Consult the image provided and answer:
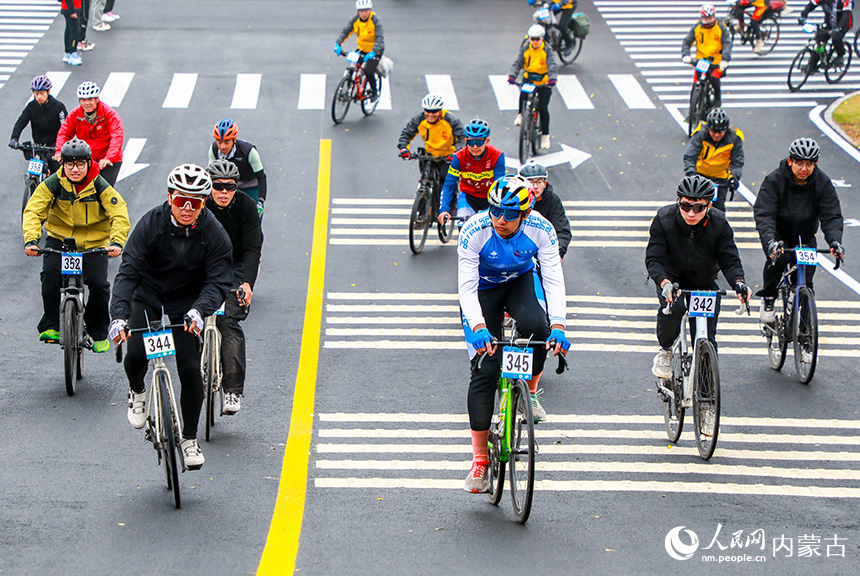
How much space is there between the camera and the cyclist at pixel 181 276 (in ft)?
23.6

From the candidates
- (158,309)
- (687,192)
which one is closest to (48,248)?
(158,309)

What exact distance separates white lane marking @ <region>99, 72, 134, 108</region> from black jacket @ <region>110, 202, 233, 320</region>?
1479 cm

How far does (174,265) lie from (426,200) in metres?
7.37

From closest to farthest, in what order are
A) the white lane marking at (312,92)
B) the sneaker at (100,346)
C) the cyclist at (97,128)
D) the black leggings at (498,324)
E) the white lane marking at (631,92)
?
the black leggings at (498,324) < the sneaker at (100,346) < the cyclist at (97,128) < the white lane marking at (312,92) < the white lane marking at (631,92)

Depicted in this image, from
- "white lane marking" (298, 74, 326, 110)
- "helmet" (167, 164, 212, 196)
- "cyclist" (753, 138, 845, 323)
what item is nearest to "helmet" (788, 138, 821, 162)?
"cyclist" (753, 138, 845, 323)

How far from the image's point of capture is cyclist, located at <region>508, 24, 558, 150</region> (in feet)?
61.3

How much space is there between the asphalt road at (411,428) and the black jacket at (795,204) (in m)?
1.62

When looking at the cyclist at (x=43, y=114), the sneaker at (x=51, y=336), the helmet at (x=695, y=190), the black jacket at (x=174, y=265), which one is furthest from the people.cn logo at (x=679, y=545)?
the cyclist at (x=43, y=114)

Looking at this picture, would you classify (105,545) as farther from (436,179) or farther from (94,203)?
(436,179)

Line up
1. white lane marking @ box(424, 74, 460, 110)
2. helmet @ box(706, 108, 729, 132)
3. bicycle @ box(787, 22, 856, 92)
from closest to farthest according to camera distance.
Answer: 1. helmet @ box(706, 108, 729, 132)
2. white lane marking @ box(424, 74, 460, 110)
3. bicycle @ box(787, 22, 856, 92)

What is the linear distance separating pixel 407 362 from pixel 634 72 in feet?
51.4

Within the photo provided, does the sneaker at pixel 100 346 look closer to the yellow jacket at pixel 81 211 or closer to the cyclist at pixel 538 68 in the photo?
the yellow jacket at pixel 81 211

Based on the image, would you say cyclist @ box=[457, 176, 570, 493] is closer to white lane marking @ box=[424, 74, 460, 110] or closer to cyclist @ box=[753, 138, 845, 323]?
cyclist @ box=[753, 138, 845, 323]

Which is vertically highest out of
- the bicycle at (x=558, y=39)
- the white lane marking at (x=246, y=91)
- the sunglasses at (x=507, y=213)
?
the sunglasses at (x=507, y=213)
